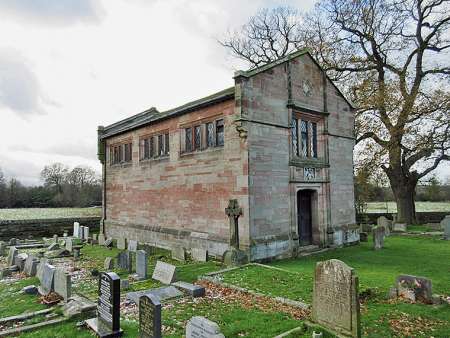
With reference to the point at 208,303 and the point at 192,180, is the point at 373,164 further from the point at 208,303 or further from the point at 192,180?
the point at 208,303

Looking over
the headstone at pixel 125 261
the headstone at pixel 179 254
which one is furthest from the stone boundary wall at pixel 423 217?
the headstone at pixel 125 261

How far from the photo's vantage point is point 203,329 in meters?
5.24

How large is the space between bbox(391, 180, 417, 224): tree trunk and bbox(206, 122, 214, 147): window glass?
17.7m

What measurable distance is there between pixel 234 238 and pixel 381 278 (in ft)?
17.4

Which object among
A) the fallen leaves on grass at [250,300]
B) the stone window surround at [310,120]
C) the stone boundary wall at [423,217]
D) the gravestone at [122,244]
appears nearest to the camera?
the fallen leaves on grass at [250,300]

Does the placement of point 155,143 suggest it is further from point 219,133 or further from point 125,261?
point 125,261

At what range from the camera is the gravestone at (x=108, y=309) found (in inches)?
275

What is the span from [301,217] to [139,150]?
10.7 m

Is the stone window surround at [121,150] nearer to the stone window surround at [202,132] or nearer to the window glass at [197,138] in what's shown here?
the stone window surround at [202,132]

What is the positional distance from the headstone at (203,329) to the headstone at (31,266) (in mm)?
10364

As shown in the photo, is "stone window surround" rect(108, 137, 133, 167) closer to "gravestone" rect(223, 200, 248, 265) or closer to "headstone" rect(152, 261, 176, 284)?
"gravestone" rect(223, 200, 248, 265)

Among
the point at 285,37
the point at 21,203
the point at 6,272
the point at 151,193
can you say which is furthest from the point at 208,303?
the point at 21,203

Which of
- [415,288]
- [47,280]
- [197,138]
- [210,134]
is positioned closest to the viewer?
[415,288]

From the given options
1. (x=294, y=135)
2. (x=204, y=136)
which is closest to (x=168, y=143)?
(x=204, y=136)
